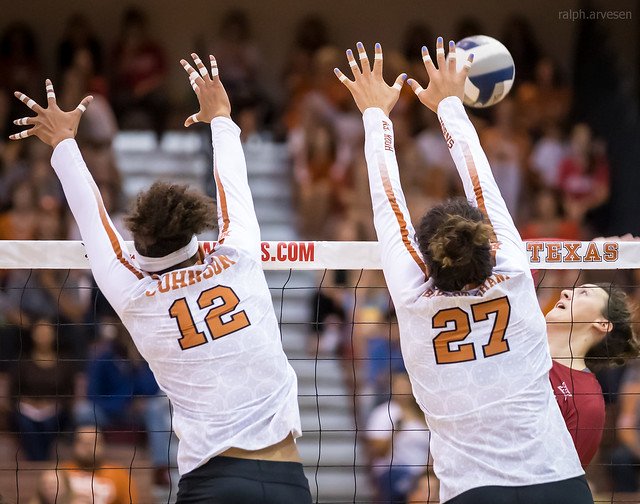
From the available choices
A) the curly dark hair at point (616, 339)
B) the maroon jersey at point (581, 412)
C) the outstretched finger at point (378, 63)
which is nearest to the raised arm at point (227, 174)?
the outstretched finger at point (378, 63)

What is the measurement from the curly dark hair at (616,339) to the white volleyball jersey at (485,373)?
0.99m

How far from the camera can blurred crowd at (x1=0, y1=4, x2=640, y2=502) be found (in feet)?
26.2

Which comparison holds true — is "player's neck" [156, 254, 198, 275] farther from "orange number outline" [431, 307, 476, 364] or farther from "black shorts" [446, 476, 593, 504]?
"black shorts" [446, 476, 593, 504]

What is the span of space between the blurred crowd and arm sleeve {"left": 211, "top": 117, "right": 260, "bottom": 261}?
166 inches

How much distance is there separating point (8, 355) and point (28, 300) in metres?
0.44

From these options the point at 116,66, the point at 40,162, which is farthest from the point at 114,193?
the point at 116,66

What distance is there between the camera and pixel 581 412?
4023 millimetres

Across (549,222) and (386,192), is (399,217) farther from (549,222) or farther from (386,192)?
(549,222)

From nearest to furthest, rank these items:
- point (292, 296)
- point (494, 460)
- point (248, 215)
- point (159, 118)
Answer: point (494, 460), point (248, 215), point (292, 296), point (159, 118)

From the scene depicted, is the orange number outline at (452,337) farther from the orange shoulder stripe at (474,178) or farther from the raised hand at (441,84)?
the raised hand at (441,84)

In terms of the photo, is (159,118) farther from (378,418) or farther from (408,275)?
(408,275)

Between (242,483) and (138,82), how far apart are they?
312 inches

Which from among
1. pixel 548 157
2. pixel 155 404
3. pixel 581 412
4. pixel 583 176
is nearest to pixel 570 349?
pixel 581 412

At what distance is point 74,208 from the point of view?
12.1 ft
